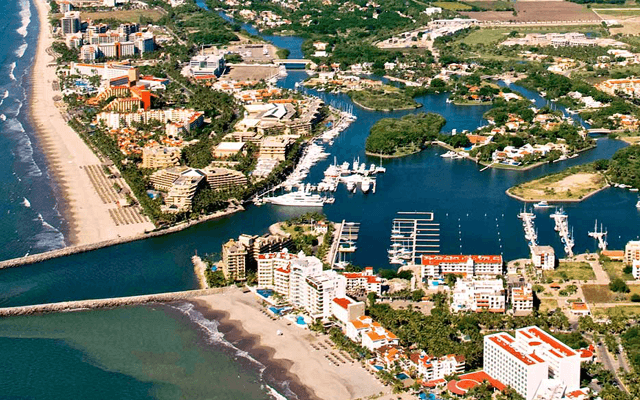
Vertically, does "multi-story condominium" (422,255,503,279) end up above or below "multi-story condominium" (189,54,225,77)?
below

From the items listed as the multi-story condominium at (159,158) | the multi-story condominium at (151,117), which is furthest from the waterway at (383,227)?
the multi-story condominium at (151,117)

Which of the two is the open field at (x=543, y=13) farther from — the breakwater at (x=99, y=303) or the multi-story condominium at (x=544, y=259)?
the breakwater at (x=99, y=303)

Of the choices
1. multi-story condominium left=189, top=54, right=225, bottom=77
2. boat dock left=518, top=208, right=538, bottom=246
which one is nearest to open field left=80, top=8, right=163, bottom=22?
multi-story condominium left=189, top=54, right=225, bottom=77

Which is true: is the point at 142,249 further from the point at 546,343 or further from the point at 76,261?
the point at 546,343

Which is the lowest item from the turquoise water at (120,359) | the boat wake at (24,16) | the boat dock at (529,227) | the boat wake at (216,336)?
the turquoise water at (120,359)

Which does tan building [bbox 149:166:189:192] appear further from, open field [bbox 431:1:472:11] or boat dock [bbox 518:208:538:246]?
open field [bbox 431:1:472:11]

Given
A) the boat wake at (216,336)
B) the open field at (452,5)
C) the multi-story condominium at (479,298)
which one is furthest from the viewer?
the open field at (452,5)
